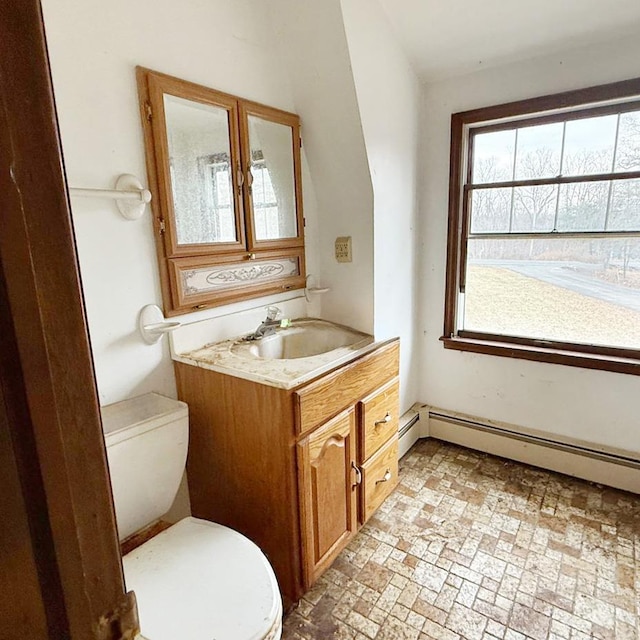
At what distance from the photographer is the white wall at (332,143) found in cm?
164

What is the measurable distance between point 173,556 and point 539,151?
232cm

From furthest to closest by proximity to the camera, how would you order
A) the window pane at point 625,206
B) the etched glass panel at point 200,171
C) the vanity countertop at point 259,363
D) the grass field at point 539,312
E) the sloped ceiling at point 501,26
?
the grass field at point 539,312 → the window pane at point 625,206 → the sloped ceiling at point 501,26 → the etched glass panel at point 200,171 → the vanity countertop at point 259,363

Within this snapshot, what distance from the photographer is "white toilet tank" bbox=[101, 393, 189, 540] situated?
122cm

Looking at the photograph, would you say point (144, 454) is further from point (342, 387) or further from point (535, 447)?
point (535, 447)

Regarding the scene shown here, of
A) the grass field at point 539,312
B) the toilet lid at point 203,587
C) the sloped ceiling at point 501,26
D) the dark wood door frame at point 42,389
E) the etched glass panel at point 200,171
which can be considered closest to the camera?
the dark wood door frame at point 42,389

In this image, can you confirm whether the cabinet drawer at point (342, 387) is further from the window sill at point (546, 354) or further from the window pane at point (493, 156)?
the window pane at point (493, 156)

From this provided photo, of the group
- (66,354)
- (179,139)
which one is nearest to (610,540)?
(66,354)

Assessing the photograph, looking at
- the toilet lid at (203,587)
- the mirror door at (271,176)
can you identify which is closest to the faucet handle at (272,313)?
the mirror door at (271,176)

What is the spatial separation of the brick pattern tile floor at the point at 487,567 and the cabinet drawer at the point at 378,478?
0.31 feet

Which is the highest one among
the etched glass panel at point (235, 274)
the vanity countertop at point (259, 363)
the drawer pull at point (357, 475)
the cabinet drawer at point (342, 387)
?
the etched glass panel at point (235, 274)

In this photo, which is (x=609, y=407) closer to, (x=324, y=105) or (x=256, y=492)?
(x=256, y=492)

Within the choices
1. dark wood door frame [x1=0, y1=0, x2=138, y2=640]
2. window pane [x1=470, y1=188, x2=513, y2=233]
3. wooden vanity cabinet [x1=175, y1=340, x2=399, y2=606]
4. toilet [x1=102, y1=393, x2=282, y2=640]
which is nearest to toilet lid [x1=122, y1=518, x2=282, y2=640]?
toilet [x1=102, y1=393, x2=282, y2=640]

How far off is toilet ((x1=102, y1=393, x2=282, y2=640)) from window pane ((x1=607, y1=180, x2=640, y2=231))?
2069mm

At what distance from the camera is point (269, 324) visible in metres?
1.82
